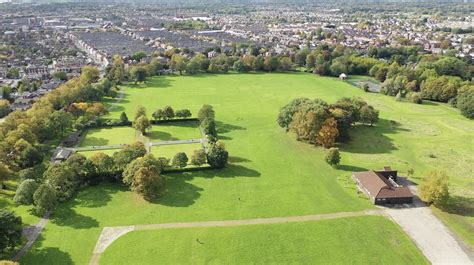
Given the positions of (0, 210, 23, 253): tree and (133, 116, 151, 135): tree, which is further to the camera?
(133, 116, 151, 135): tree

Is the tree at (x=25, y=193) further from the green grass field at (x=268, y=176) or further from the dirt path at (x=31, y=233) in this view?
the green grass field at (x=268, y=176)

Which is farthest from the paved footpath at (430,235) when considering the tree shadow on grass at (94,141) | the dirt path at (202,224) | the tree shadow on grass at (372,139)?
the tree shadow on grass at (94,141)

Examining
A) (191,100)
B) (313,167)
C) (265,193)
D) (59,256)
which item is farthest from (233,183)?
(191,100)

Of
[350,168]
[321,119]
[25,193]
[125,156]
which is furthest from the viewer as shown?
[321,119]

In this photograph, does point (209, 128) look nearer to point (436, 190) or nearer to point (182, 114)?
point (182, 114)

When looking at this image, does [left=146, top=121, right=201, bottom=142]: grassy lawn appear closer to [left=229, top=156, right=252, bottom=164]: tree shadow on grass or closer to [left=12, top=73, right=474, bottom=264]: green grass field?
[left=12, top=73, right=474, bottom=264]: green grass field

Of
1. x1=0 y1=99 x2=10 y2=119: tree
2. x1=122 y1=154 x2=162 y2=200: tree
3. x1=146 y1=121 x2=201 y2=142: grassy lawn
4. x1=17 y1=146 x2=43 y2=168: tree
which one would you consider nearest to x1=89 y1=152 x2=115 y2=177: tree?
x1=122 y1=154 x2=162 y2=200: tree

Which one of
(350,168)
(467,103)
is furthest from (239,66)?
(350,168)
